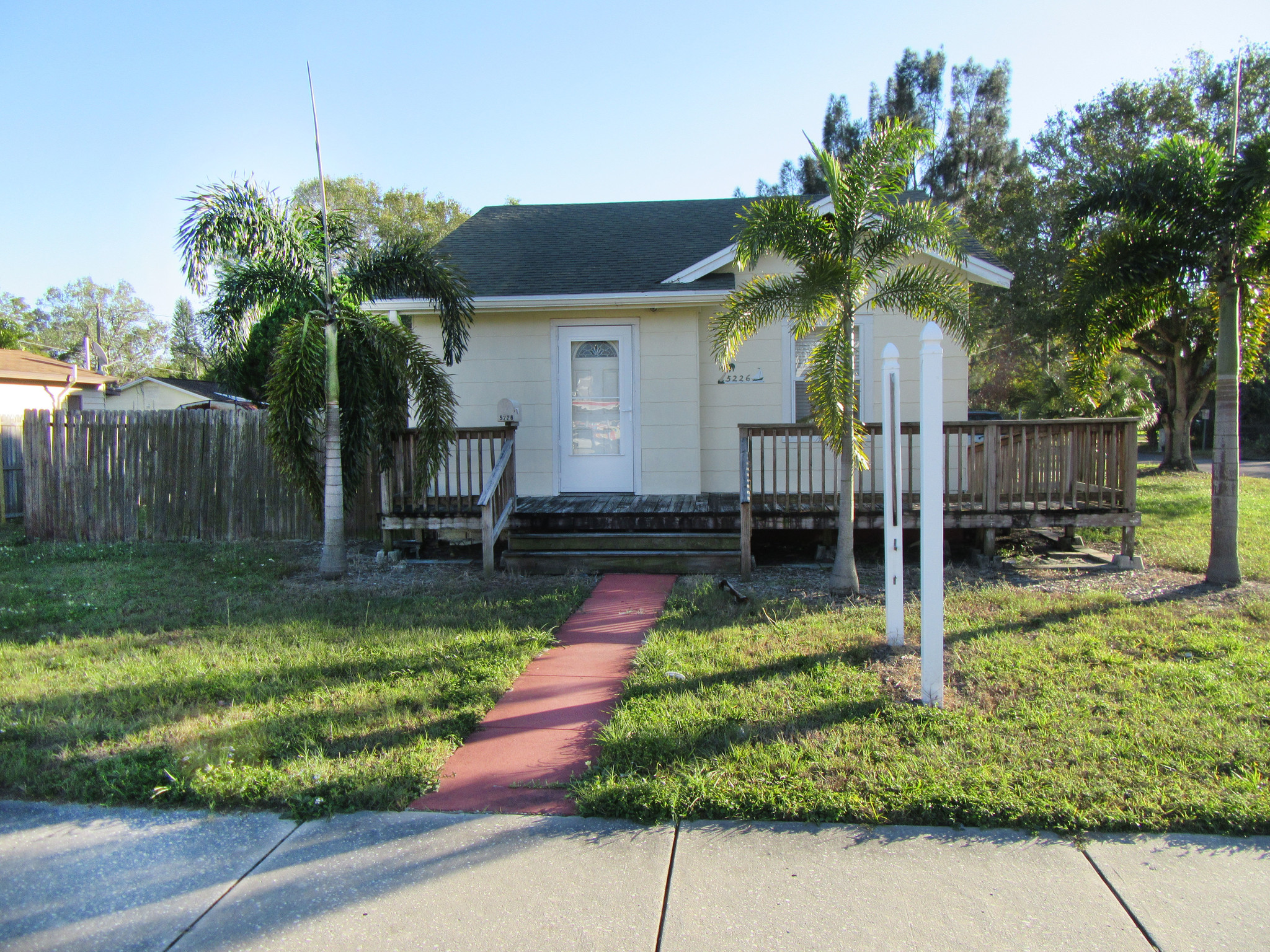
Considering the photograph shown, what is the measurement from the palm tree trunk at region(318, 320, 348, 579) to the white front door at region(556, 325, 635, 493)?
282cm

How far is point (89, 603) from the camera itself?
22.5 feet

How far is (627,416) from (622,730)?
618cm

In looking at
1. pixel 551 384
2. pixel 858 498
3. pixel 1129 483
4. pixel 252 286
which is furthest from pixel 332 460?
pixel 1129 483

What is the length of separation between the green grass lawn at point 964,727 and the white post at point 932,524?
0.22 metres

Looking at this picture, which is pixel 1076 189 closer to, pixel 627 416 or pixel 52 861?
pixel 627 416

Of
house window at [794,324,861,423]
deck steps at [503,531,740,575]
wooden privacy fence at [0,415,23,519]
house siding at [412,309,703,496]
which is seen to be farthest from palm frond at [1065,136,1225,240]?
wooden privacy fence at [0,415,23,519]

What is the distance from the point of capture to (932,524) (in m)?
4.17

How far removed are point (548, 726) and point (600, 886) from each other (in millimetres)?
1478

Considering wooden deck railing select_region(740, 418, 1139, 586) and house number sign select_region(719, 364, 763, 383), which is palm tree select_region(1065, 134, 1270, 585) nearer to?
wooden deck railing select_region(740, 418, 1139, 586)

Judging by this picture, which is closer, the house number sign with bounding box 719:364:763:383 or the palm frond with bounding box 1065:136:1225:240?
the palm frond with bounding box 1065:136:1225:240

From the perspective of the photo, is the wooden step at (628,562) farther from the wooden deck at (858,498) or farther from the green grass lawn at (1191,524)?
the green grass lawn at (1191,524)

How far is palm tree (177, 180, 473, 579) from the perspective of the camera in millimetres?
7484

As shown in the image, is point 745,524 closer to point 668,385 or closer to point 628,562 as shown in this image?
point 628,562

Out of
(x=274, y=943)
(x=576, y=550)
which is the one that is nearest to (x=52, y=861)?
(x=274, y=943)
